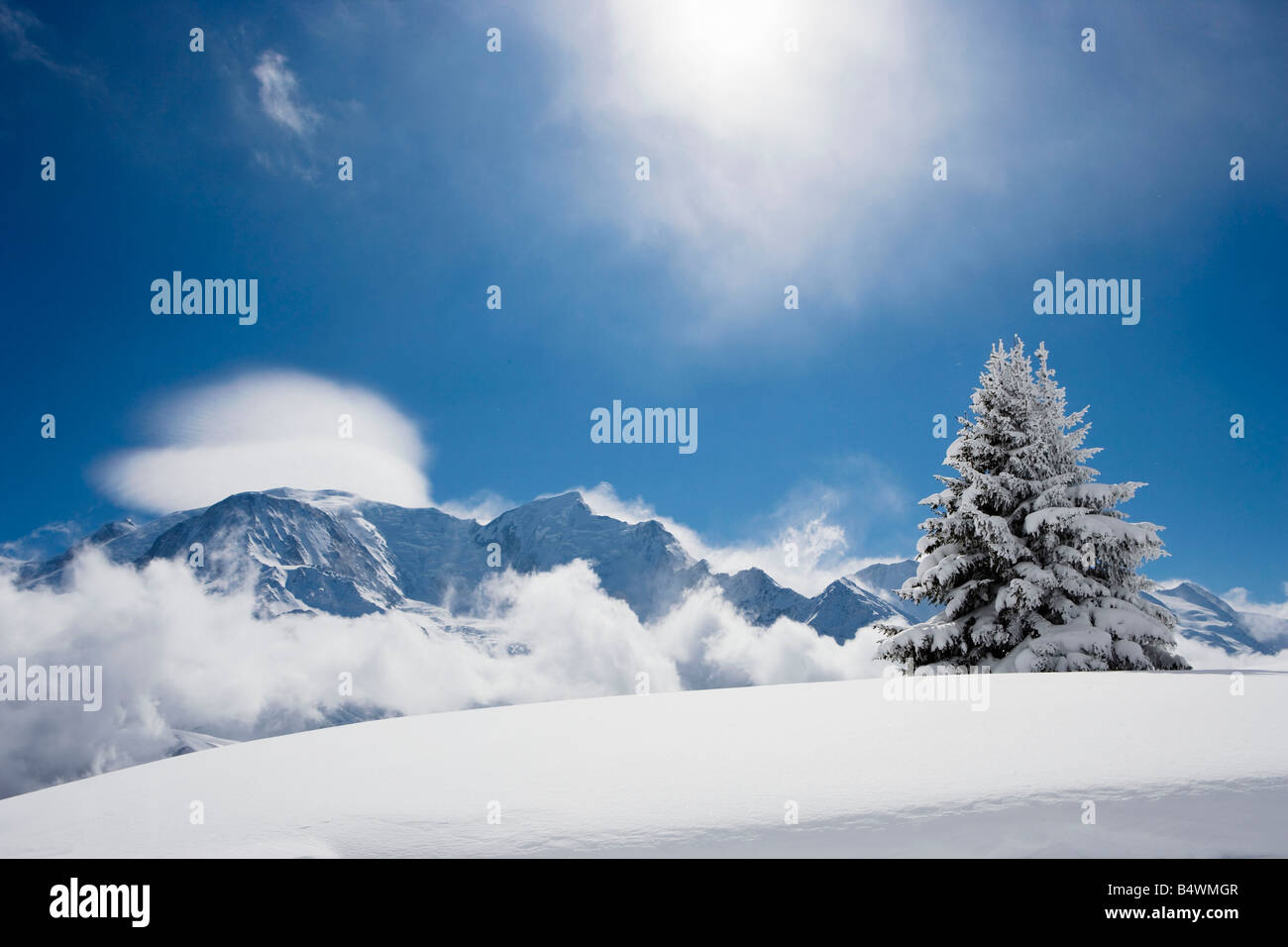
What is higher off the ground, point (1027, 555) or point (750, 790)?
point (1027, 555)

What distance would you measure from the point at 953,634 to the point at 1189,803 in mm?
11242

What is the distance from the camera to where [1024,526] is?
13711mm

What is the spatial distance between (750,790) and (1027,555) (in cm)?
1233

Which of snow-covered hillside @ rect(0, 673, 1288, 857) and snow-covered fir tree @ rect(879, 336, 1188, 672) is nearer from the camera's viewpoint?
snow-covered hillside @ rect(0, 673, 1288, 857)

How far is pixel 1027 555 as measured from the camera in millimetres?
13789

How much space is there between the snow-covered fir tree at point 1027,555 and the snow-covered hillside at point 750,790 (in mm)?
7347

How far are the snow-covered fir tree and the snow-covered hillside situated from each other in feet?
24.1

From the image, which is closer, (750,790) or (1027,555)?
(750,790)

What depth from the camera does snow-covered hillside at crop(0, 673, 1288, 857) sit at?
3.26 meters

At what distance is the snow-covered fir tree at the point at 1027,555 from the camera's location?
42.5 ft

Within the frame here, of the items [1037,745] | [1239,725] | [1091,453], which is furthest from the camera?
[1091,453]
